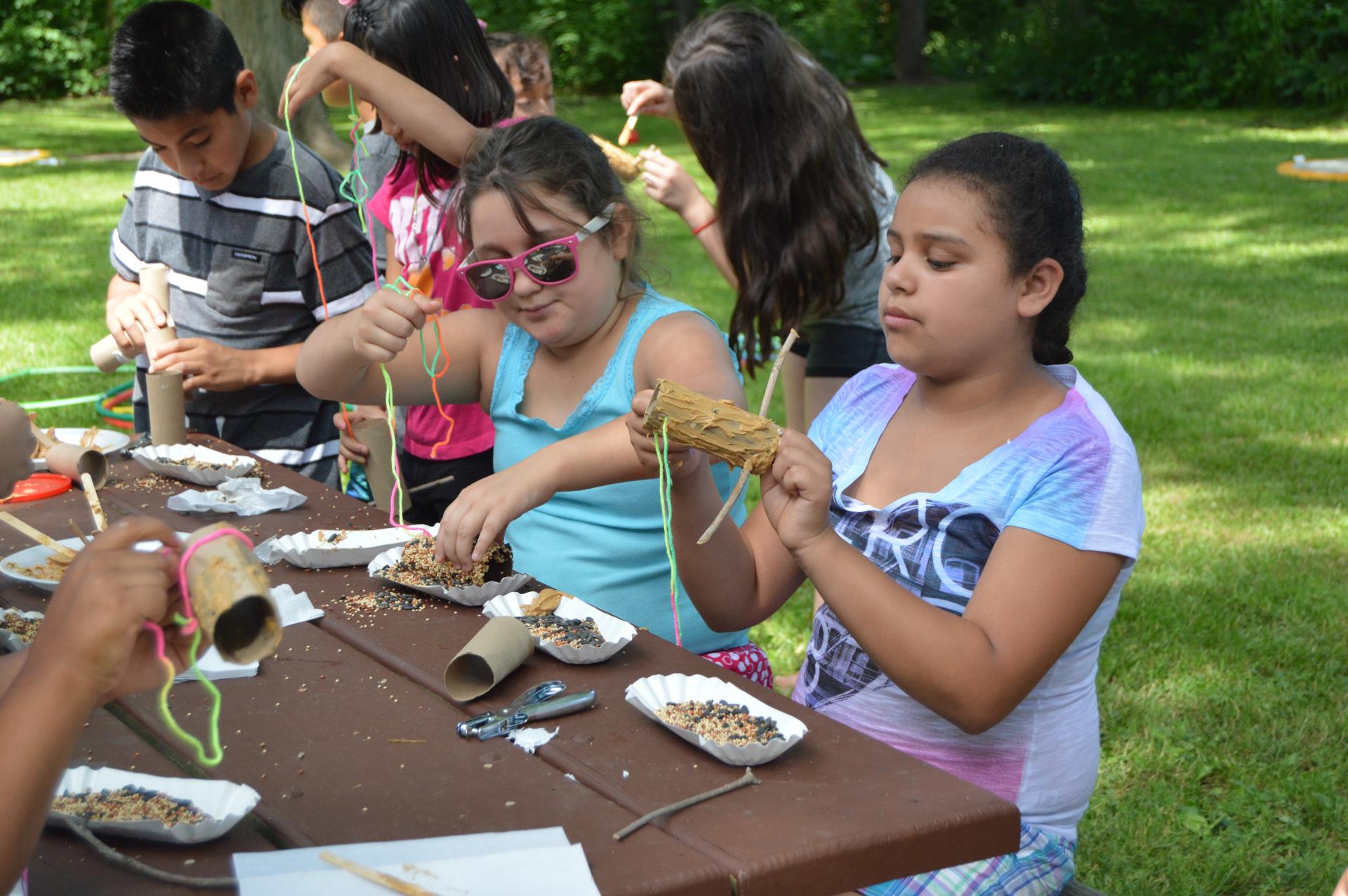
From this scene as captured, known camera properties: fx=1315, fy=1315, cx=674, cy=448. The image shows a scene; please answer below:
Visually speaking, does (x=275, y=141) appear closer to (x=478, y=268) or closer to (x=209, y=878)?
(x=478, y=268)

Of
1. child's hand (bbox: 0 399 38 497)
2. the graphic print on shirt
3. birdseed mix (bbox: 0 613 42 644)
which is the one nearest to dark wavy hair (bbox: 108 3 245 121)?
child's hand (bbox: 0 399 38 497)

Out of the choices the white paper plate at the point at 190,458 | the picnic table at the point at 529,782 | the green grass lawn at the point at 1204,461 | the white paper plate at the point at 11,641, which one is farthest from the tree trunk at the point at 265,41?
the picnic table at the point at 529,782

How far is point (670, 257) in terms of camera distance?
32.0 feet

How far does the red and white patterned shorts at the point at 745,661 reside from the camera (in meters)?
2.59

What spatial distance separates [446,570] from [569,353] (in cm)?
67

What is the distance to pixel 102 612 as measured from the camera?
120 centimetres

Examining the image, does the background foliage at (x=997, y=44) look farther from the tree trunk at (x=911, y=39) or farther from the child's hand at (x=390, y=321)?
the child's hand at (x=390, y=321)

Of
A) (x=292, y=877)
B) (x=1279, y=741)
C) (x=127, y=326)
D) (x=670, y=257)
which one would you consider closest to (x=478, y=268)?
(x=127, y=326)

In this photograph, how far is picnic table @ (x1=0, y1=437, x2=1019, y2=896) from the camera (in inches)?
55.1

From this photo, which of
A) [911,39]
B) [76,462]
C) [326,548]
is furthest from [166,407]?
[911,39]

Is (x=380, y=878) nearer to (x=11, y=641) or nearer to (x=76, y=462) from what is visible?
(x=11, y=641)

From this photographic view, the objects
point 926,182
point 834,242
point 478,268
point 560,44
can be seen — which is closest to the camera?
point 926,182

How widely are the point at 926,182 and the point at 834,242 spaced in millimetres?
1578

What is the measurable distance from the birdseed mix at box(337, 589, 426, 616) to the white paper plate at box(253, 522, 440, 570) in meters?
0.14
